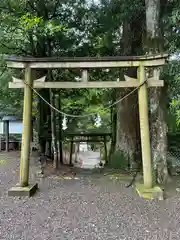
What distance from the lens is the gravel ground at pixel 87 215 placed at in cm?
310

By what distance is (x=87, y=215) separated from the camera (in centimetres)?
370

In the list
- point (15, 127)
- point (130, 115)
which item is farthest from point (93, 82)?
point (15, 127)

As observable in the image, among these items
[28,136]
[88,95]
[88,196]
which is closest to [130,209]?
[88,196]

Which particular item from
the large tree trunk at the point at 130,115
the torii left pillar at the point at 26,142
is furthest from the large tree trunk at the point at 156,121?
the torii left pillar at the point at 26,142

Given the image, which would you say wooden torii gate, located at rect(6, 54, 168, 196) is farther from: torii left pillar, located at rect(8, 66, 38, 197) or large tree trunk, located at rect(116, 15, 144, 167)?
large tree trunk, located at rect(116, 15, 144, 167)

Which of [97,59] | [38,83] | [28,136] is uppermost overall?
[97,59]

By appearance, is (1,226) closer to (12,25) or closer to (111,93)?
(12,25)

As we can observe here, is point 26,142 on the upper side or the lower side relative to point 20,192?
upper

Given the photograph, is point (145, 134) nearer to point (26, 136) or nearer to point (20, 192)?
point (26, 136)

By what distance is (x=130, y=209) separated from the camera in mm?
4004

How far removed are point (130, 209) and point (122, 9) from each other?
4.28 meters

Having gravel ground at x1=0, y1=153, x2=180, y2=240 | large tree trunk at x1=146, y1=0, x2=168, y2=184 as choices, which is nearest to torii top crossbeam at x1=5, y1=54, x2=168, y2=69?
large tree trunk at x1=146, y1=0, x2=168, y2=184

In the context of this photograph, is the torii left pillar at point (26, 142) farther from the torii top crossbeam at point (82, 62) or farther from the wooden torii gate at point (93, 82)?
the torii top crossbeam at point (82, 62)

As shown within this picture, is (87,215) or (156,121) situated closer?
(87,215)
